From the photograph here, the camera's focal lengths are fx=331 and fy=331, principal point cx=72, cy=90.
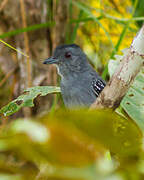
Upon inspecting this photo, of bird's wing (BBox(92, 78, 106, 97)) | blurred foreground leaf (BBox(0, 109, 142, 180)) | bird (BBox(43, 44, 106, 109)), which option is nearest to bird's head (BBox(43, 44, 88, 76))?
bird (BBox(43, 44, 106, 109))

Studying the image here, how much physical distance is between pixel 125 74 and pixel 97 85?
6.40 ft

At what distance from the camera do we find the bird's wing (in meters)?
3.47

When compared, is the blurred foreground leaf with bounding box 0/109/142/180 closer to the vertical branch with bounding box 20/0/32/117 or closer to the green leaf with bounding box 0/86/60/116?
the green leaf with bounding box 0/86/60/116

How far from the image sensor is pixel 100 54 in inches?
227

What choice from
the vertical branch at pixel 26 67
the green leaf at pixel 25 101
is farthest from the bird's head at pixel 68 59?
the vertical branch at pixel 26 67

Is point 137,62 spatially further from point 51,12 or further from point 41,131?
point 51,12

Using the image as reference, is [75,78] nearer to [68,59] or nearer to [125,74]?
[68,59]

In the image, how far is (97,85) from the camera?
11.6 feet

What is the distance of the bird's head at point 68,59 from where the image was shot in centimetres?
369

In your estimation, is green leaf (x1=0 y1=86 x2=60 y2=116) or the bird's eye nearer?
green leaf (x1=0 y1=86 x2=60 y2=116)

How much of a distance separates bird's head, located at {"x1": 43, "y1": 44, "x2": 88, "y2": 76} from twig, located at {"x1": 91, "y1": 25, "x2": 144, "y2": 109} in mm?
2086

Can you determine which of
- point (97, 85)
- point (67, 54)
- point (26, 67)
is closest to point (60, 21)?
point (26, 67)

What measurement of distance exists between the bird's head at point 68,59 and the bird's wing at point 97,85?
28 cm

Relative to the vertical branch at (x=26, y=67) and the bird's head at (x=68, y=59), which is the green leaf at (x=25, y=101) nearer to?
the bird's head at (x=68, y=59)
